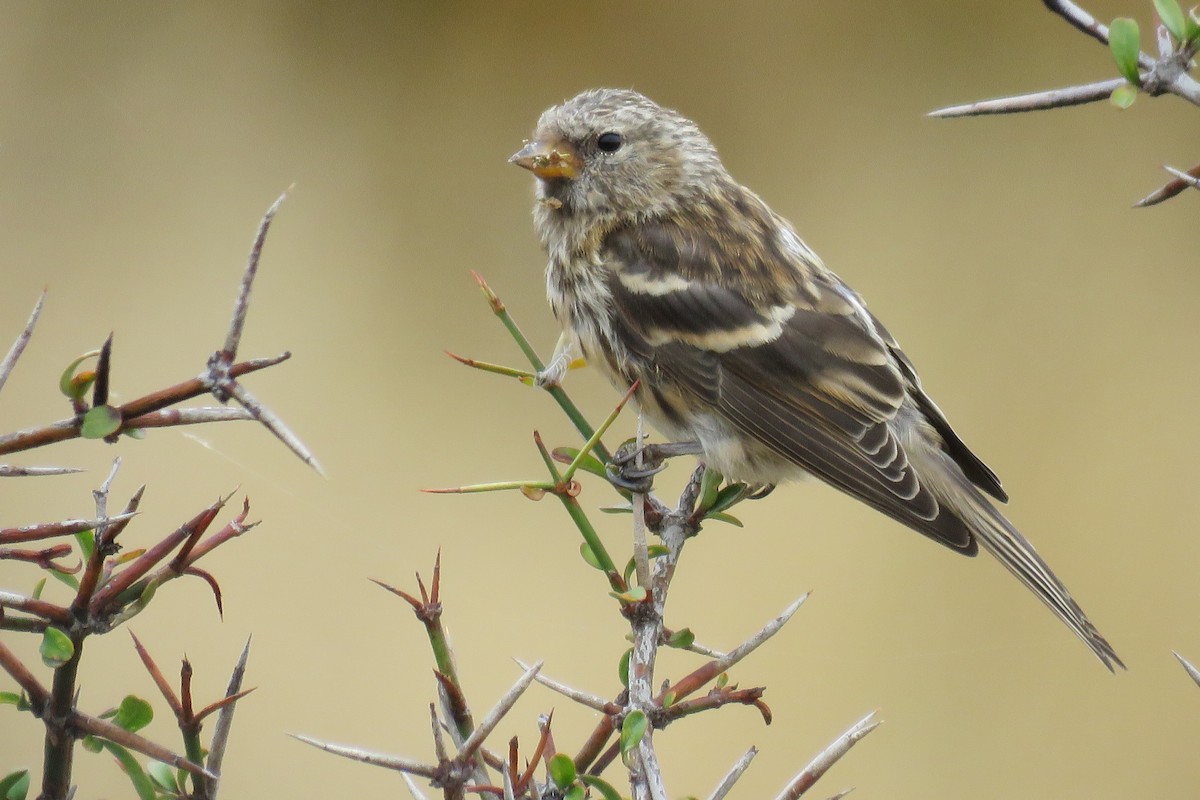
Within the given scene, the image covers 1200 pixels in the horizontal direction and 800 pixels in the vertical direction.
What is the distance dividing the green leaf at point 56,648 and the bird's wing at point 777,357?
1076 mm

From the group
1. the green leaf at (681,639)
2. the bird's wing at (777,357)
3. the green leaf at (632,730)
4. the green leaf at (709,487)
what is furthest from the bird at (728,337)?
the green leaf at (632,730)

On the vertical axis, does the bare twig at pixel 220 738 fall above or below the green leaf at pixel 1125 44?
below

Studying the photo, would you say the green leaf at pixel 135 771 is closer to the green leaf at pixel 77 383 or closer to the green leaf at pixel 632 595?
the green leaf at pixel 77 383

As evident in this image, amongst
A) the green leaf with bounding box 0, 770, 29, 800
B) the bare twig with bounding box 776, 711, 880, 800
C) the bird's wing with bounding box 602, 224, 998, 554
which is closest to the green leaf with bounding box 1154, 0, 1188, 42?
the bare twig with bounding box 776, 711, 880, 800

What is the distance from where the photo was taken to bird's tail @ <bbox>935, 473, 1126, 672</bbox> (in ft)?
4.50

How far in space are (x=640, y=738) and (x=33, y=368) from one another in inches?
73.7

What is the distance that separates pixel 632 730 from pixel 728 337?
974 millimetres

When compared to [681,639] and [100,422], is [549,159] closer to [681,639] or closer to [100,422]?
[681,639]

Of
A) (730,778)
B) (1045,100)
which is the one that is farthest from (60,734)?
(1045,100)

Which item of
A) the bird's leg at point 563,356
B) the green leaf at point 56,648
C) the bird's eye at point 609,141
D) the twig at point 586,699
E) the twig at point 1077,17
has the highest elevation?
the bird's eye at point 609,141

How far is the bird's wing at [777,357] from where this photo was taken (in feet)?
5.15

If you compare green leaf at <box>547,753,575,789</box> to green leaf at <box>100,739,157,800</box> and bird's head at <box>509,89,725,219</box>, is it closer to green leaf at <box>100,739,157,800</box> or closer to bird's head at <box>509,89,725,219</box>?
green leaf at <box>100,739,157,800</box>

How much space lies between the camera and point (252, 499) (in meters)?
2.21

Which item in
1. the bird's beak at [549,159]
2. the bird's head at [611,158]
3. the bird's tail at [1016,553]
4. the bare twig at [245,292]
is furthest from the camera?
the bird's head at [611,158]
